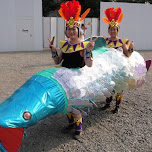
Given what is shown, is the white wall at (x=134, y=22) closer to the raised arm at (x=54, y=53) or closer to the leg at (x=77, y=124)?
the raised arm at (x=54, y=53)

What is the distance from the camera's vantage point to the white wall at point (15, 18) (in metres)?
11.7

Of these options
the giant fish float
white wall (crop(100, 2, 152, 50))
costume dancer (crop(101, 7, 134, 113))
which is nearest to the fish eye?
the giant fish float

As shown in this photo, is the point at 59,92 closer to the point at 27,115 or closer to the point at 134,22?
the point at 27,115

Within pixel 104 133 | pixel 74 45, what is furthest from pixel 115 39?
pixel 104 133

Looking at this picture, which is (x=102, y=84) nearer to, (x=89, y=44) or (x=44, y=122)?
(x=89, y=44)

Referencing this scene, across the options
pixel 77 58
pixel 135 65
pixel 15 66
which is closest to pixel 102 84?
pixel 77 58

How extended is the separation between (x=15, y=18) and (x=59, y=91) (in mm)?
10780

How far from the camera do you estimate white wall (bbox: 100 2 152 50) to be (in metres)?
12.4

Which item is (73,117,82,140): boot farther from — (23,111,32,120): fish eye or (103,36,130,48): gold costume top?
(103,36,130,48): gold costume top

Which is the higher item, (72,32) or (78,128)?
(72,32)

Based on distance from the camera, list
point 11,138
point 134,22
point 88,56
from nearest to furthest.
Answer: point 11,138 → point 88,56 → point 134,22

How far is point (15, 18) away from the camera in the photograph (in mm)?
11906

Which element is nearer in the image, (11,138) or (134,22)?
(11,138)

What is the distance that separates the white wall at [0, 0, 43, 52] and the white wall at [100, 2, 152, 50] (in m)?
4.01
